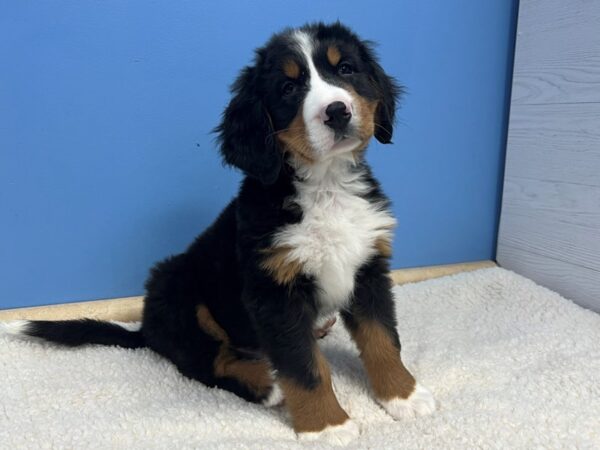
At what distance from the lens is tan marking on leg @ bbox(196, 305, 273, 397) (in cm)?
172

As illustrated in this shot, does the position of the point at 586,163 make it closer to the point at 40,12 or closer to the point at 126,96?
the point at 126,96

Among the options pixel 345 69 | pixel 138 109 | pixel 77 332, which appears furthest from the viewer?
pixel 138 109

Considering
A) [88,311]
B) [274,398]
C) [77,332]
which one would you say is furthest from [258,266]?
[88,311]

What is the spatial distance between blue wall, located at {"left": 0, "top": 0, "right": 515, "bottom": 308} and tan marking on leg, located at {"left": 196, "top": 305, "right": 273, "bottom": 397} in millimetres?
747

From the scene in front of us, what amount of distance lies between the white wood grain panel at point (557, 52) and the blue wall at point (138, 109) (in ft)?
0.52

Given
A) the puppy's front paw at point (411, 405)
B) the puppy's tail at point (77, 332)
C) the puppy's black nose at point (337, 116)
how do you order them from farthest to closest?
the puppy's tail at point (77, 332), the puppy's front paw at point (411, 405), the puppy's black nose at point (337, 116)

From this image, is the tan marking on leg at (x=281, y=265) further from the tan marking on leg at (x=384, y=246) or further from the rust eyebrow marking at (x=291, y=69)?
the rust eyebrow marking at (x=291, y=69)

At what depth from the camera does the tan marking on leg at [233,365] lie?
5.66ft

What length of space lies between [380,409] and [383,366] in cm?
16

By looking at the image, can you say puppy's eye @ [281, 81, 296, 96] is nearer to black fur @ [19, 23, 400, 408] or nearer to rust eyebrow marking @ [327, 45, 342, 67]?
black fur @ [19, 23, 400, 408]

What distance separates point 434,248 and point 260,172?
5.69 ft

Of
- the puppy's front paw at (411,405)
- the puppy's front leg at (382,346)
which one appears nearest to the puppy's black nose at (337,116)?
the puppy's front leg at (382,346)

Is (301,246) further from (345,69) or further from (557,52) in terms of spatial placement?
(557,52)

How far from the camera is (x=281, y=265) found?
59.5 inches
